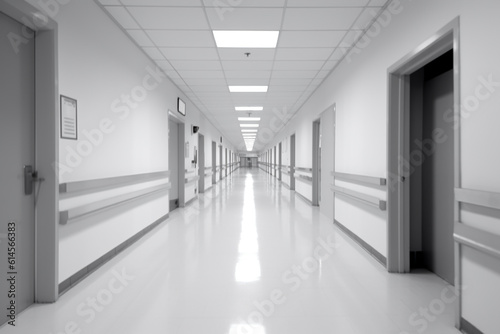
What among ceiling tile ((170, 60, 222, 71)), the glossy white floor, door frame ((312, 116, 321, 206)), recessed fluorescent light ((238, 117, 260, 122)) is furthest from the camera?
recessed fluorescent light ((238, 117, 260, 122))

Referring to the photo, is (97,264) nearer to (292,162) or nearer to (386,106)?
(386,106)

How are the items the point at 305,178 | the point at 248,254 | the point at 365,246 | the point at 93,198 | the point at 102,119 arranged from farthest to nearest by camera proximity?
the point at 305,178, the point at 365,246, the point at 248,254, the point at 102,119, the point at 93,198

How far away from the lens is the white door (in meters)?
2.19

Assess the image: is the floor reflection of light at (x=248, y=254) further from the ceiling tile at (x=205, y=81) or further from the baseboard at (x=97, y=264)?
the ceiling tile at (x=205, y=81)

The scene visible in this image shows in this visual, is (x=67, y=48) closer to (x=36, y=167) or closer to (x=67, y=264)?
(x=36, y=167)

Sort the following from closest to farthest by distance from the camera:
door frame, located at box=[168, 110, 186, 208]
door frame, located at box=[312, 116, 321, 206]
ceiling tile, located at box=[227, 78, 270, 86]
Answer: ceiling tile, located at box=[227, 78, 270, 86]
door frame, located at box=[168, 110, 186, 208]
door frame, located at box=[312, 116, 321, 206]

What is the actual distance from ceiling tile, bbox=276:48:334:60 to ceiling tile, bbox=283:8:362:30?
2.35 feet

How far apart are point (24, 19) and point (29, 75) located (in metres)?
0.41

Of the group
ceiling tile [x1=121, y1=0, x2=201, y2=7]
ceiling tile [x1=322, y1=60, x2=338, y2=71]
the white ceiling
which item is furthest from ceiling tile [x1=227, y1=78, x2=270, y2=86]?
ceiling tile [x1=121, y1=0, x2=201, y2=7]

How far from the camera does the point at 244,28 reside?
389 cm

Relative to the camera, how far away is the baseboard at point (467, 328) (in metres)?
1.98

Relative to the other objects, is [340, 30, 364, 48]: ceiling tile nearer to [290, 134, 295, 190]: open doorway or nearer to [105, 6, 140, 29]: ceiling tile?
[105, 6, 140, 29]: ceiling tile

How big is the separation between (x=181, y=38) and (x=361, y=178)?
308 cm

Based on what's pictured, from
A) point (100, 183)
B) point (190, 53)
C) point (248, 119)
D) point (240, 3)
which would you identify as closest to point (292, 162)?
point (248, 119)
